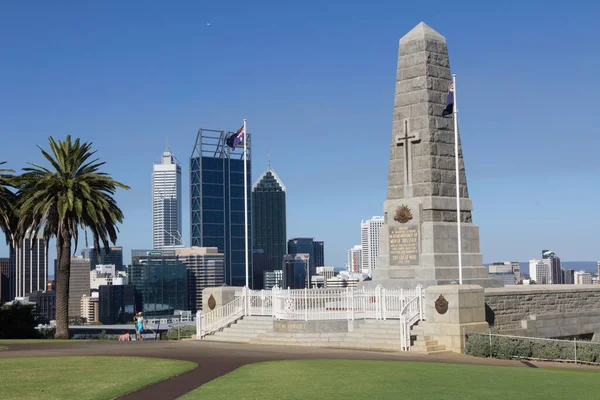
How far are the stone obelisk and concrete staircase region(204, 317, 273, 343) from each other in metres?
5.68

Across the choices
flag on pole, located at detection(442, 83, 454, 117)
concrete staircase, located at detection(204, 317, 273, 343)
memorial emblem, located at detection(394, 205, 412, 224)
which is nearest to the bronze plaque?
memorial emblem, located at detection(394, 205, 412, 224)

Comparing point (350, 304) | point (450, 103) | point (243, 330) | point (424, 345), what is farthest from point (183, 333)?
point (450, 103)

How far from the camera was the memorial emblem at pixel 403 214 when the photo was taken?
120 feet

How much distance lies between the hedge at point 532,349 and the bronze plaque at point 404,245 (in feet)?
29.0

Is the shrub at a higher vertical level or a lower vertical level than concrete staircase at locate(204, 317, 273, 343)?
lower

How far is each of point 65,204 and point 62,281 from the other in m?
4.10

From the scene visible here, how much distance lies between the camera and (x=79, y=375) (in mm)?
20312

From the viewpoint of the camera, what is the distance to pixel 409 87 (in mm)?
37281

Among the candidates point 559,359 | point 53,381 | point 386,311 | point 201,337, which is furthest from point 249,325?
point 53,381

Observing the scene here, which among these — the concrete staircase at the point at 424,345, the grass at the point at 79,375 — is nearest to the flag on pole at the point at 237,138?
the concrete staircase at the point at 424,345

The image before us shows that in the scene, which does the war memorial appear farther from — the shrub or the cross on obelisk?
the shrub

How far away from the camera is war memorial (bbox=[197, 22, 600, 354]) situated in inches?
1267

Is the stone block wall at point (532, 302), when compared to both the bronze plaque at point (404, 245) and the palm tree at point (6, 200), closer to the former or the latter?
the bronze plaque at point (404, 245)

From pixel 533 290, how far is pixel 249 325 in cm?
1227
